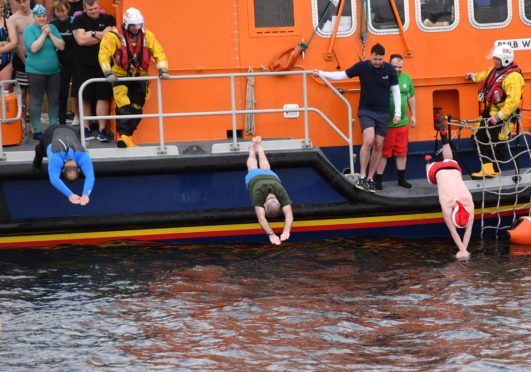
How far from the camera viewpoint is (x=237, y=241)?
1106 centimetres

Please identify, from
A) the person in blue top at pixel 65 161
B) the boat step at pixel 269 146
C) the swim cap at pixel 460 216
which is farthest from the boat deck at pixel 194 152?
the swim cap at pixel 460 216

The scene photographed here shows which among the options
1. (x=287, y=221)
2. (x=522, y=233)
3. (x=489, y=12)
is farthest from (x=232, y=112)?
(x=522, y=233)

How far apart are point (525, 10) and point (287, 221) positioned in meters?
3.76

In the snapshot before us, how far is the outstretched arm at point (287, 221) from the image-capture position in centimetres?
1014

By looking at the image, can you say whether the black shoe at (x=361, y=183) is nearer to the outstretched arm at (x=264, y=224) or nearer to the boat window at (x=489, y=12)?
the outstretched arm at (x=264, y=224)

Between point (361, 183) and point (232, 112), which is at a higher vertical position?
point (232, 112)

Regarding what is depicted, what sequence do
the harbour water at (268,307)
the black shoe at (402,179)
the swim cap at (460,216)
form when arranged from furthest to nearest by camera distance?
the black shoe at (402,179), the swim cap at (460,216), the harbour water at (268,307)

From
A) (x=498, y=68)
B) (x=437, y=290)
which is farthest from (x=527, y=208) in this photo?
(x=437, y=290)

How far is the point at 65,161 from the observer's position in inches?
402

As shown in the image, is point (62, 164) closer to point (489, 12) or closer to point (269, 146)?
point (269, 146)

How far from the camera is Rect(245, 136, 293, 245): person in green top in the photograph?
1013 centimetres

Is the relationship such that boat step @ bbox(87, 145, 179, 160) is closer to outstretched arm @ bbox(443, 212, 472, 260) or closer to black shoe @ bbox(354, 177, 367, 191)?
black shoe @ bbox(354, 177, 367, 191)

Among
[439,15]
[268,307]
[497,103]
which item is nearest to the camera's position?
[268,307]

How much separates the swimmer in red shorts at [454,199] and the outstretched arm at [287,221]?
5.07 feet
